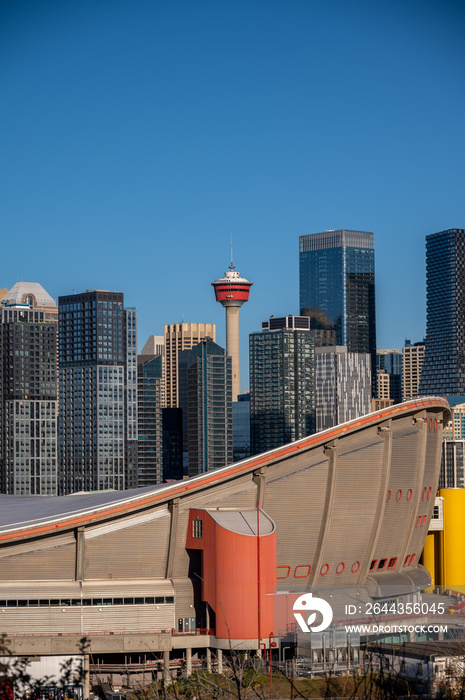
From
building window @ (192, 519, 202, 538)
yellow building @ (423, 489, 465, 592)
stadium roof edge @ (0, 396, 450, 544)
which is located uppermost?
stadium roof edge @ (0, 396, 450, 544)

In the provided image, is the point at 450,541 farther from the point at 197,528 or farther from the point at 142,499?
the point at 142,499

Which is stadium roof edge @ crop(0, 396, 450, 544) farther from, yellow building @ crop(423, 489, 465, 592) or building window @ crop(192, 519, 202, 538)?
yellow building @ crop(423, 489, 465, 592)

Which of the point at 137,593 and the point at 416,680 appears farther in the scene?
the point at 137,593

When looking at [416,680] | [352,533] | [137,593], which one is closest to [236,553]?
[137,593]

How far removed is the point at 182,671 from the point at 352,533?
1618 cm

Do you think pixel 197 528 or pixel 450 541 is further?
pixel 450 541

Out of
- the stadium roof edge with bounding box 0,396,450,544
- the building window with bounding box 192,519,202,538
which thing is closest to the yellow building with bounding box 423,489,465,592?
the stadium roof edge with bounding box 0,396,450,544

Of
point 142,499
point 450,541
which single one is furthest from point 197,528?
point 450,541

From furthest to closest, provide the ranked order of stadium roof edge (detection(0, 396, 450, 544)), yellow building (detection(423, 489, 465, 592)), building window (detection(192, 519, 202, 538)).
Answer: yellow building (detection(423, 489, 465, 592)) < building window (detection(192, 519, 202, 538)) < stadium roof edge (detection(0, 396, 450, 544))

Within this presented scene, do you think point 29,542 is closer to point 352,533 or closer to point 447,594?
point 352,533

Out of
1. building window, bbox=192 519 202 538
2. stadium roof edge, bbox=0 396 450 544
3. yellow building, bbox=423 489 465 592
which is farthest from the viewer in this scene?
yellow building, bbox=423 489 465 592

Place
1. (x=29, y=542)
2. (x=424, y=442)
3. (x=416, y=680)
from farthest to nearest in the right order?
(x=424, y=442) → (x=29, y=542) → (x=416, y=680)

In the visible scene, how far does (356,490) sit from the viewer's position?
76.1 m

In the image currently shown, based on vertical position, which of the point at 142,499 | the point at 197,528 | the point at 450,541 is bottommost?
the point at 450,541
